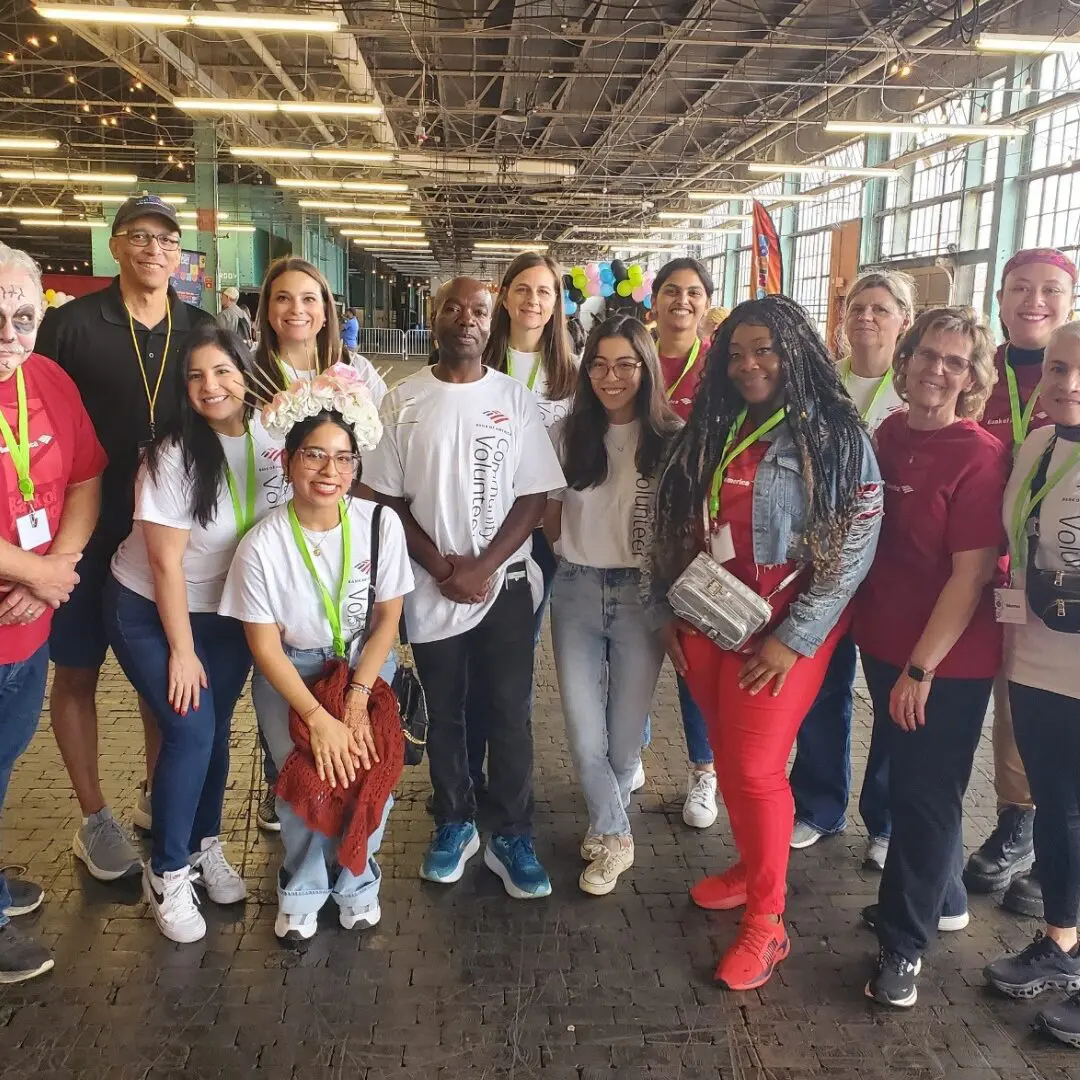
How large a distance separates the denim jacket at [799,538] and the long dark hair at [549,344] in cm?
117

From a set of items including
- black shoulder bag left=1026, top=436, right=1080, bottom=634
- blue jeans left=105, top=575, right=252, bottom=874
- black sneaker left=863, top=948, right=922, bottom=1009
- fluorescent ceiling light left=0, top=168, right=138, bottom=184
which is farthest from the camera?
fluorescent ceiling light left=0, top=168, right=138, bottom=184

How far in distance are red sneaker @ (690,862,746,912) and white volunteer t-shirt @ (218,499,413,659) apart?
1339 mm

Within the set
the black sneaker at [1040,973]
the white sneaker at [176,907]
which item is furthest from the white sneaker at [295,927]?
the black sneaker at [1040,973]

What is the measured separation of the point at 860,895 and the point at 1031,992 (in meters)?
0.58

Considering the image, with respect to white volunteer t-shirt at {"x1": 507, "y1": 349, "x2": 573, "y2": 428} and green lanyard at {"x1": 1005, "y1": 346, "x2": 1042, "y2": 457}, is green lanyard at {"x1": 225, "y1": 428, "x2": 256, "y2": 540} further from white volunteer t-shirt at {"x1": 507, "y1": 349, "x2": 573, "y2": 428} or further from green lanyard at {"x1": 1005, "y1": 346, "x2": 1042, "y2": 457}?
green lanyard at {"x1": 1005, "y1": 346, "x2": 1042, "y2": 457}

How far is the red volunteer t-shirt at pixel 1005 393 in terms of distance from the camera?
301cm

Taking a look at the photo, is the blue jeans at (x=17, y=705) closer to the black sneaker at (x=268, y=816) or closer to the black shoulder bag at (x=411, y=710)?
the black sneaker at (x=268, y=816)

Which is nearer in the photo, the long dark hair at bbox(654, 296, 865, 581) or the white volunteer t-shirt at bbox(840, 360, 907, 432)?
the long dark hair at bbox(654, 296, 865, 581)

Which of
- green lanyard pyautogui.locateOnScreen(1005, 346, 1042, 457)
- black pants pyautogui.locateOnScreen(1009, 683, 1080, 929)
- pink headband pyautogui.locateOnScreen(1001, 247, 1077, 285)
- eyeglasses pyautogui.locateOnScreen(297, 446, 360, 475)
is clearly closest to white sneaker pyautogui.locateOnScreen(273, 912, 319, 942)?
eyeglasses pyautogui.locateOnScreen(297, 446, 360, 475)

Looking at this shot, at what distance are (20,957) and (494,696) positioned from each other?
147 cm

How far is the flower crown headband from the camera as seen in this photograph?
94.3 inches

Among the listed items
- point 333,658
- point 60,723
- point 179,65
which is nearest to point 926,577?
point 333,658

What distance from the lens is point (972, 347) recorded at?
235cm

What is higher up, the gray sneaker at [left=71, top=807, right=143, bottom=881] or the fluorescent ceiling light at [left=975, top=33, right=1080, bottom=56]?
the fluorescent ceiling light at [left=975, top=33, right=1080, bottom=56]
